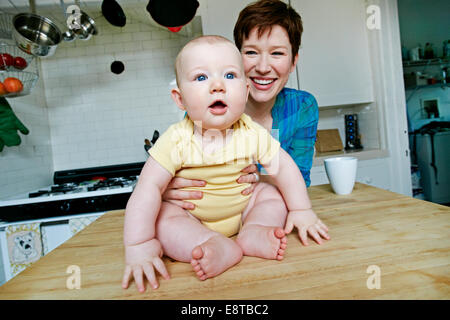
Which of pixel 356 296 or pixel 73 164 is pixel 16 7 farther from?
pixel 356 296

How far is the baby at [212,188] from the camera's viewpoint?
0.49 m

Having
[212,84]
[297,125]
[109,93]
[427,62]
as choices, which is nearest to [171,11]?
[297,125]

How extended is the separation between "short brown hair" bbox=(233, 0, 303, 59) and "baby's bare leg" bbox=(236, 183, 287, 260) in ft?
1.55

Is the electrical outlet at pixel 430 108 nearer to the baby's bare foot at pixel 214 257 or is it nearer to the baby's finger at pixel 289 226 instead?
the baby's finger at pixel 289 226

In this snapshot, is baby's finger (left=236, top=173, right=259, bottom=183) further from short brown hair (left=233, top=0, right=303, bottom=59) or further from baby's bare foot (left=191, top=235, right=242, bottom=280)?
short brown hair (left=233, top=0, right=303, bottom=59)

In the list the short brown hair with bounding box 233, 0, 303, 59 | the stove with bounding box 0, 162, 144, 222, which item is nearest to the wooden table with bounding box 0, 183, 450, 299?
the short brown hair with bounding box 233, 0, 303, 59

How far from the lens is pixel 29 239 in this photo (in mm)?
1577

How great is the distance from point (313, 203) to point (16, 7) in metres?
2.19

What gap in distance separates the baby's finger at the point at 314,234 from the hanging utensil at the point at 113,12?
1659mm

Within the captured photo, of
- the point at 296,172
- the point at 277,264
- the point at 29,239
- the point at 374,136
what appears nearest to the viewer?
the point at 277,264

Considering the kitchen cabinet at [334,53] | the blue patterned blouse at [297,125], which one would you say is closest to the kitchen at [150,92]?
the kitchen cabinet at [334,53]

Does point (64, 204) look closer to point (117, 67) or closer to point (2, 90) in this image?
point (2, 90)

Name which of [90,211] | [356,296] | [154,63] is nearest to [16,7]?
[154,63]

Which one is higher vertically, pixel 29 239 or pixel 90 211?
pixel 90 211
